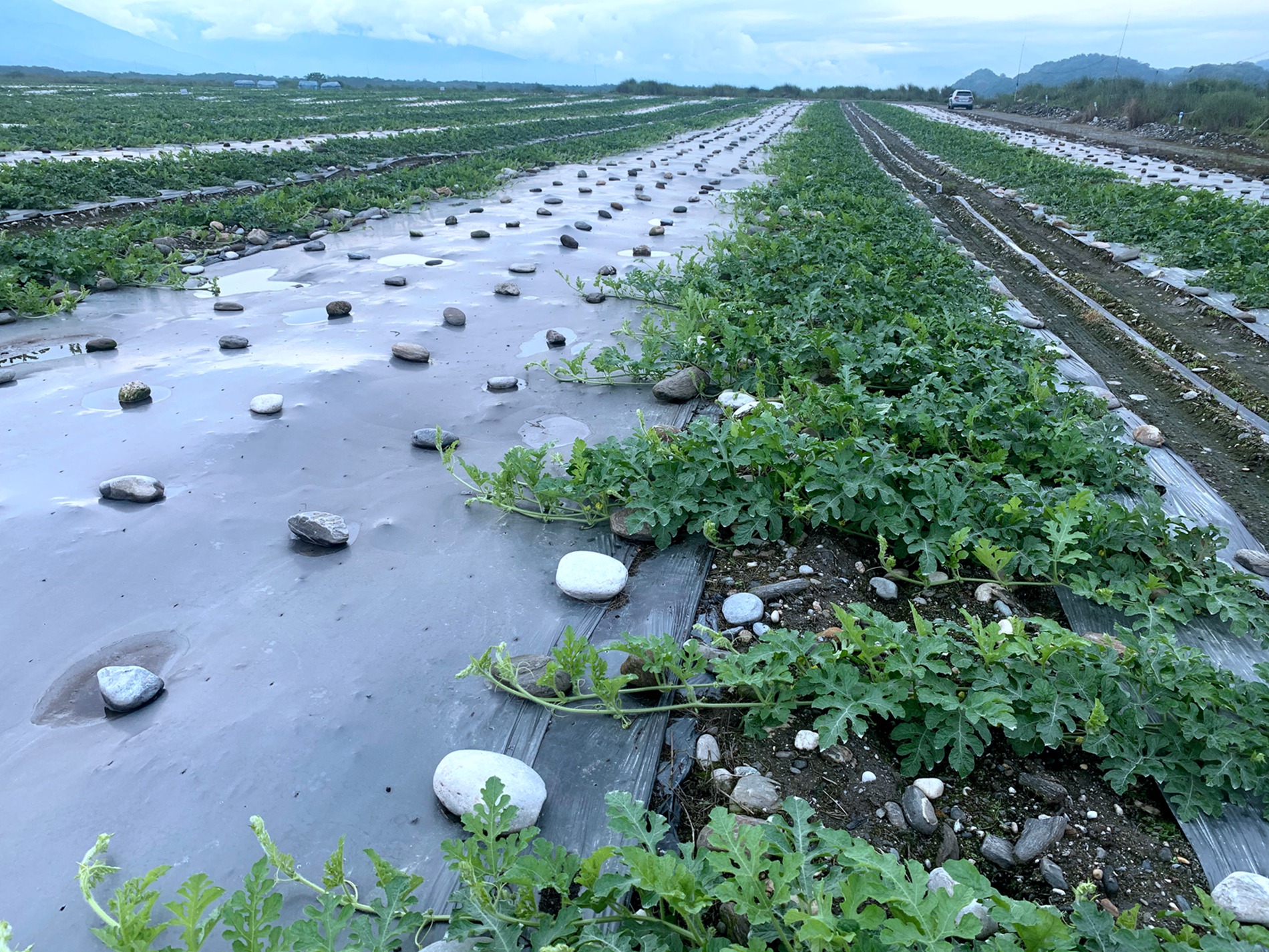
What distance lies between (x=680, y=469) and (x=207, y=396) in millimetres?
3045

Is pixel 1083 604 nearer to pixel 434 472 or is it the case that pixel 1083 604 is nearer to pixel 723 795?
pixel 723 795

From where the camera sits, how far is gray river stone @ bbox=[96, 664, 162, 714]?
2.26m

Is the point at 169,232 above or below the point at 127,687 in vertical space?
above

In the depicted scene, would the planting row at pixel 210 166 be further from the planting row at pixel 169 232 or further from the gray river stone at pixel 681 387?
the gray river stone at pixel 681 387

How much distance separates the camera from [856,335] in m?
4.77

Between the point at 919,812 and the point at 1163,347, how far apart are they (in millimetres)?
5516

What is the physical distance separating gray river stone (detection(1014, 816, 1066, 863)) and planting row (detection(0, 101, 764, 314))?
7095 mm

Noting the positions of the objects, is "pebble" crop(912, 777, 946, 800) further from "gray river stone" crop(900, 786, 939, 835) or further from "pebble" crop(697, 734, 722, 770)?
"pebble" crop(697, 734, 722, 770)

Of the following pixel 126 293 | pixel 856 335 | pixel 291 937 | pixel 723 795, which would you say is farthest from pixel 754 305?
pixel 126 293

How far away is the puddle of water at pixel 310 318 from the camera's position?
18.4 feet

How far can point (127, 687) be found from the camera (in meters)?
2.27

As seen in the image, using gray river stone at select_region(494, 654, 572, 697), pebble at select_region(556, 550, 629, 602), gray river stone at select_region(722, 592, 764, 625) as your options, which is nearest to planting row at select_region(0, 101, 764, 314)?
pebble at select_region(556, 550, 629, 602)

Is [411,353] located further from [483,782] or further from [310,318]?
[483,782]

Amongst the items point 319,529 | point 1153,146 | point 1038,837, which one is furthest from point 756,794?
point 1153,146
